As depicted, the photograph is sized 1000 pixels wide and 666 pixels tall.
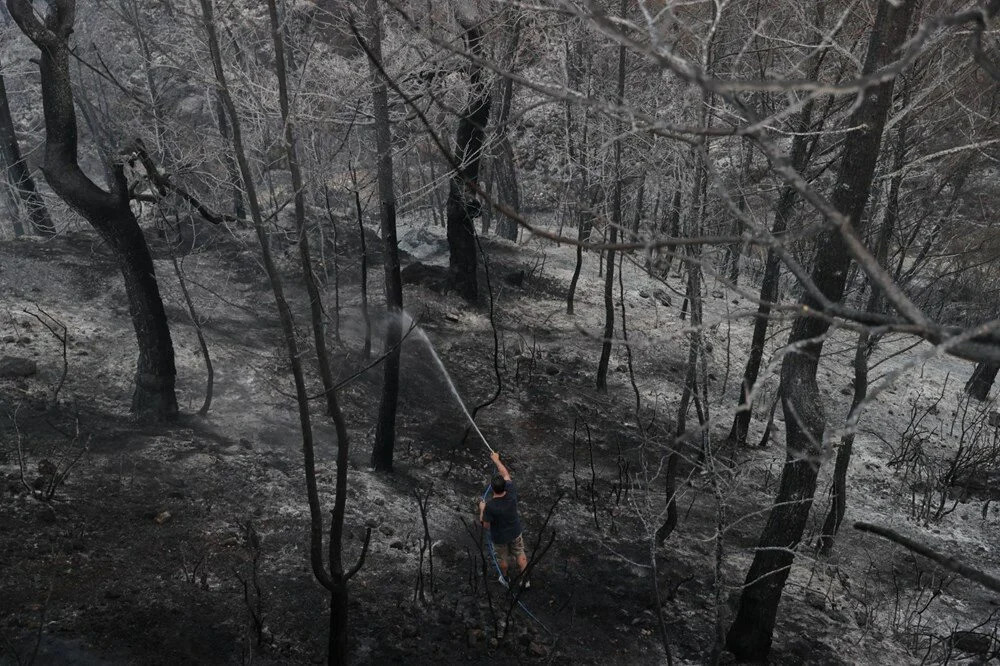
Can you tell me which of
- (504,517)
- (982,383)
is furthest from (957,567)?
(982,383)

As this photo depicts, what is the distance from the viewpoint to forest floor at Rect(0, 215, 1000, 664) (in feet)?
17.8

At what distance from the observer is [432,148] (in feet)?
63.1

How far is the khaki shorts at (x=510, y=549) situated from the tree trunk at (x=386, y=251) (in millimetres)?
2024

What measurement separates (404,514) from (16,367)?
5.06 m

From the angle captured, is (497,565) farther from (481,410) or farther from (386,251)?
(481,410)

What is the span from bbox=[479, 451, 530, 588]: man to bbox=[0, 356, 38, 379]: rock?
5807mm

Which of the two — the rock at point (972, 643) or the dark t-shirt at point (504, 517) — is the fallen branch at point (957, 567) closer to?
the dark t-shirt at point (504, 517)

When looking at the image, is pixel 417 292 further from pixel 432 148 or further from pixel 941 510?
pixel 941 510

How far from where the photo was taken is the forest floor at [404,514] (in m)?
5.44

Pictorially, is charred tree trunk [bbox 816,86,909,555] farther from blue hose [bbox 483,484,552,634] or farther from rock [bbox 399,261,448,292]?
rock [bbox 399,261,448,292]

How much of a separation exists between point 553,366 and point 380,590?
6.82m

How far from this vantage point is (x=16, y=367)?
27.2 feet

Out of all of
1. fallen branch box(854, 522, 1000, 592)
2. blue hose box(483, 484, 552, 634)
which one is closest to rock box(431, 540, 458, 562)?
blue hose box(483, 484, 552, 634)

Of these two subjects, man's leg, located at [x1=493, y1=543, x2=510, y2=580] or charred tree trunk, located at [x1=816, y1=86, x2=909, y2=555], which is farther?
charred tree trunk, located at [x1=816, y1=86, x2=909, y2=555]
